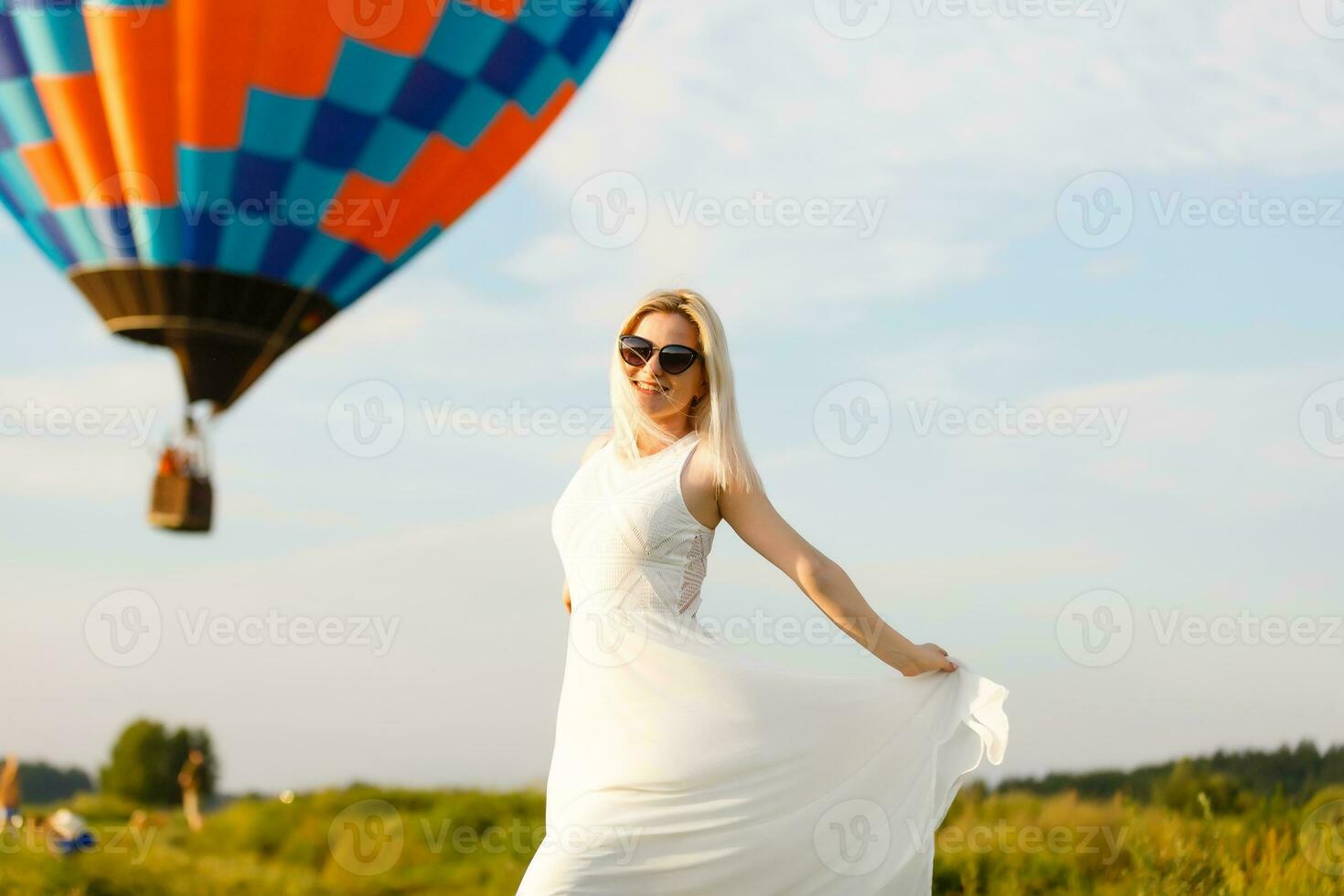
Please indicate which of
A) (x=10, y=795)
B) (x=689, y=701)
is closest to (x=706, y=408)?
(x=689, y=701)

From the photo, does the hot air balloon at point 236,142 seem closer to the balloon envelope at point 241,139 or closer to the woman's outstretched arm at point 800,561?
the balloon envelope at point 241,139

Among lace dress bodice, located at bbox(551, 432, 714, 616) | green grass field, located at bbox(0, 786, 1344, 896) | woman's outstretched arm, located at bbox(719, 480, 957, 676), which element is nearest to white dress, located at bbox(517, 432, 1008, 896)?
lace dress bodice, located at bbox(551, 432, 714, 616)

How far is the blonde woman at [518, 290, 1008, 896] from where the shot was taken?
3619 mm

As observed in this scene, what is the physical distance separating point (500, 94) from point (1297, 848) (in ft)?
26.0

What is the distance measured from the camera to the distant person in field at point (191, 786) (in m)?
9.94

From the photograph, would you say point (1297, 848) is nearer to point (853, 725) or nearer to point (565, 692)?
point (853, 725)

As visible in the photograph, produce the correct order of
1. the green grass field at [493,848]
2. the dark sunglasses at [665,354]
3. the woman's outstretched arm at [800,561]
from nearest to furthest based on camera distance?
1. the woman's outstretched arm at [800,561]
2. the dark sunglasses at [665,354]
3. the green grass field at [493,848]

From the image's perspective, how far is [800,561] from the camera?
11.7ft

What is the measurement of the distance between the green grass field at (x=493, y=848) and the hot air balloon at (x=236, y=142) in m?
2.65

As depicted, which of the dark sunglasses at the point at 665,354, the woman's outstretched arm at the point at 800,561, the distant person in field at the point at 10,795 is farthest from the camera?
the distant person in field at the point at 10,795

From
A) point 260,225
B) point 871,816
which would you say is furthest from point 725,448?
point 260,225

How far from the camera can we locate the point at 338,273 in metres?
11.3

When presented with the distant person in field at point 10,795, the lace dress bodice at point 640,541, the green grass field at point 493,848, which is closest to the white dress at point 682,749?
the lace dress bodice at point 640,541

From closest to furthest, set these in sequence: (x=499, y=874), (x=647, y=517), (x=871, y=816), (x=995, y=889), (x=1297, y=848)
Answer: (x=647, y=517) → (x=871, y=816) → (x=1297, y=848) → (x=995, y=889) → (x=499, y=874)
